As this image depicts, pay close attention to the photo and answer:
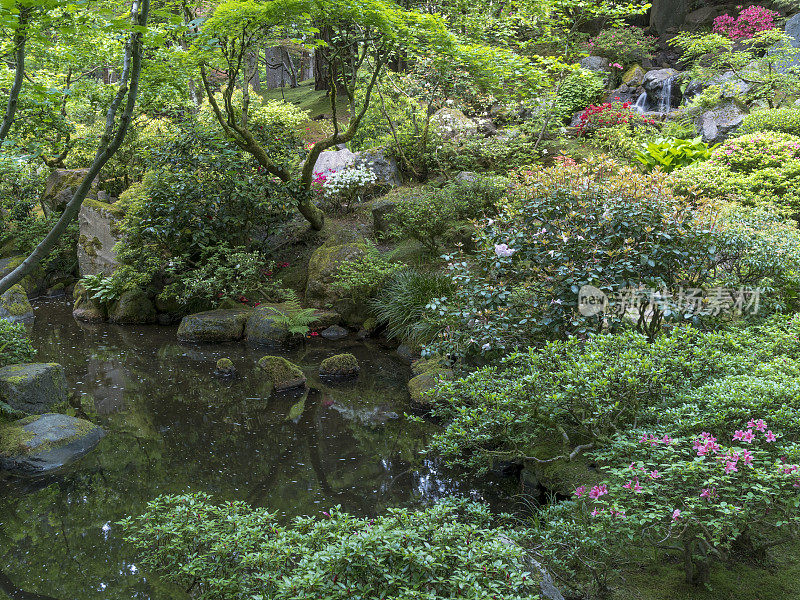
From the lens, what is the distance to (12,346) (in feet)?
21.5

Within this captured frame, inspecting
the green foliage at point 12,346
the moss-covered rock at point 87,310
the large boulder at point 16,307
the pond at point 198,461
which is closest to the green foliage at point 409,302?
the pond at point 198,461

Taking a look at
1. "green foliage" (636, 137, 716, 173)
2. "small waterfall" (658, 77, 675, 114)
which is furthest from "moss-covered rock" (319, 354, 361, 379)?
"small waterfall" (658, 77, 675, 114)

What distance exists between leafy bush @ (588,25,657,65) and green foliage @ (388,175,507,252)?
860 centimetres

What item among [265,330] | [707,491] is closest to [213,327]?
[265,330]

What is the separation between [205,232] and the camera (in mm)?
10250

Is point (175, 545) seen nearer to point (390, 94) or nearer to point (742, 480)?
point (742, 480)

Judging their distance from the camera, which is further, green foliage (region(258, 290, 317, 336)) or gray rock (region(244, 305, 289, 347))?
gray rock (region(244, 305, 289, 347))

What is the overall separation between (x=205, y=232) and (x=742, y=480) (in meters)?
9.41

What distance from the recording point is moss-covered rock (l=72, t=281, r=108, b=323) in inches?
430

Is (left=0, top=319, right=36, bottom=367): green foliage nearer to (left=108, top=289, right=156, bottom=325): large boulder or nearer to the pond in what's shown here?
the pond

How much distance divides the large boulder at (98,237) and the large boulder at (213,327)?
3.14 meters

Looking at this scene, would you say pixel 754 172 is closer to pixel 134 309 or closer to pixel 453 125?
pixel 453 125

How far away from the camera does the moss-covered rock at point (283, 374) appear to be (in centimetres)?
735

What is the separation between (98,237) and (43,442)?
7546mm
